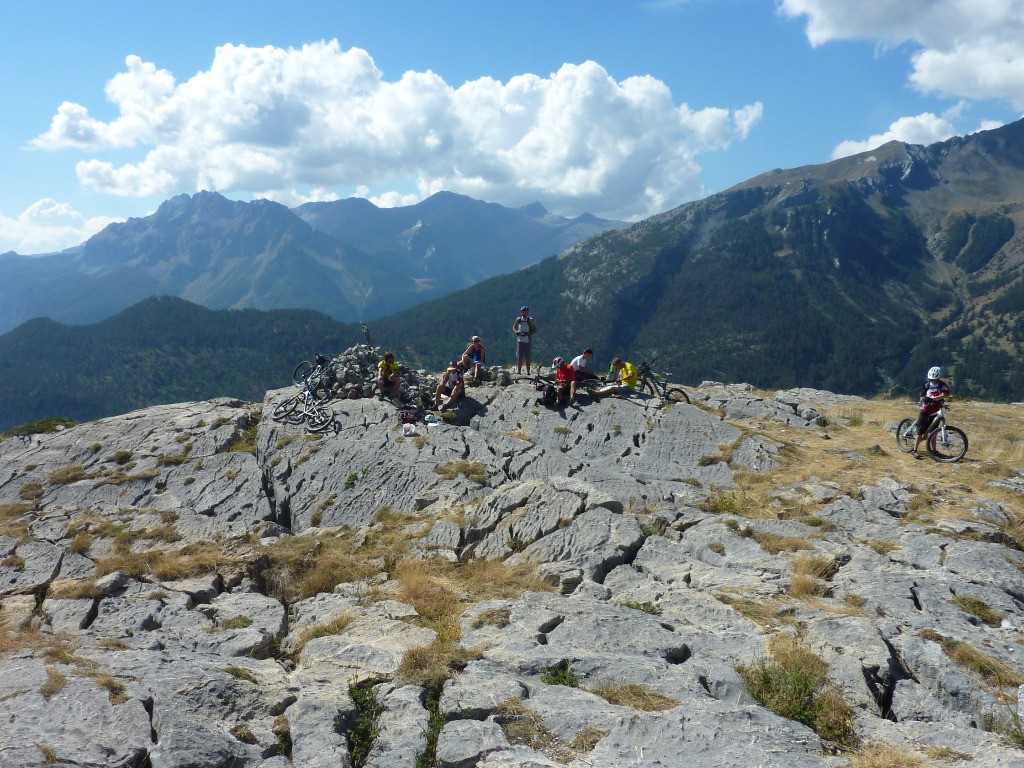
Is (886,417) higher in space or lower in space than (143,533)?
higher

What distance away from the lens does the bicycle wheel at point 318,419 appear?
2188 cm

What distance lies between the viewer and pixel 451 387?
23.2 metres

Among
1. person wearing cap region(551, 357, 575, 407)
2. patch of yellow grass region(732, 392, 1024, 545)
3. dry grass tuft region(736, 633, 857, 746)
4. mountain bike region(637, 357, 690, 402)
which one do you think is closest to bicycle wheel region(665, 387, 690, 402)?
mountain bike region(637, 357, 690, 402)

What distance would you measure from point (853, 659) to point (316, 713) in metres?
7.89

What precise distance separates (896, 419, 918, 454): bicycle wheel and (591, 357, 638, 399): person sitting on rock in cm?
953

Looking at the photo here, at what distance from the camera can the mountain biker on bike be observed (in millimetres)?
18453

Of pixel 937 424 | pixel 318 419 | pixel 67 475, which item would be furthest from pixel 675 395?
pixel 67 475

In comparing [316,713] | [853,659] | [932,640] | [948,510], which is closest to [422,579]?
[316,713]

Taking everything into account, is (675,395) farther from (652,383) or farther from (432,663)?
(432,663)

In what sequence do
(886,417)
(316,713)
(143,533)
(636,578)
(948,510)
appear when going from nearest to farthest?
(316,713)
(636,578)
(948,510)
(143,533)
(886,417)

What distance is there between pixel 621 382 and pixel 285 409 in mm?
14251

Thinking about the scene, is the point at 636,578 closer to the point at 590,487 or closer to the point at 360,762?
the point at 590,487

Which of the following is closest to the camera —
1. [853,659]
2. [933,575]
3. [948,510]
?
[853,659]

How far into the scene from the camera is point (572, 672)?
842 cm
